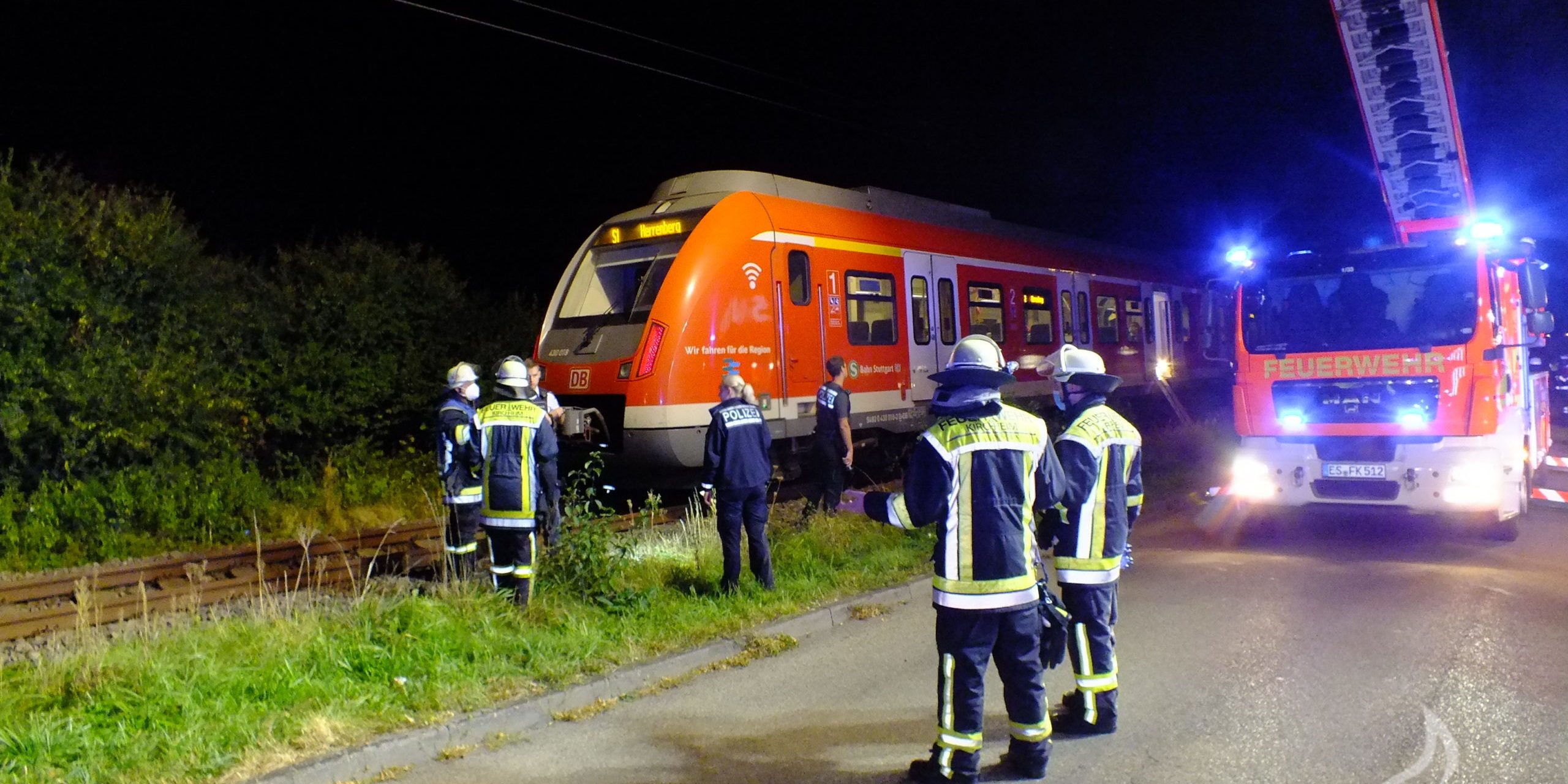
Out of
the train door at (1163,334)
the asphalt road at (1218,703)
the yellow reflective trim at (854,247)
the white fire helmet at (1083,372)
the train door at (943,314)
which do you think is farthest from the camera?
the train door at (1163,334)

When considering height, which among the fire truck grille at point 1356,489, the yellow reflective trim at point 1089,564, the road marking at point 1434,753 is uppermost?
the yellow reflective trim at point 1089,564

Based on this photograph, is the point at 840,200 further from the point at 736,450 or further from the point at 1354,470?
the point at 1354,470

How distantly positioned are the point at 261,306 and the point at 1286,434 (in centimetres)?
1023

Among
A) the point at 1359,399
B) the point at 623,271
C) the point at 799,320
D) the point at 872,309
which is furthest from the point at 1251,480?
the point at 623,271

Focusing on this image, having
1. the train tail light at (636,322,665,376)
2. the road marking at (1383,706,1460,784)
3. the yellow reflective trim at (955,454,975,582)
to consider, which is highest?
the train tail light at (636,322,665,376)

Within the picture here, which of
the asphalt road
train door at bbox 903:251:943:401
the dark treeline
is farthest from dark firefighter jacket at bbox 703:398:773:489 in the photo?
train door at bbox 903:251:943:401

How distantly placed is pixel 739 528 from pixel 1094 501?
2.85 metres

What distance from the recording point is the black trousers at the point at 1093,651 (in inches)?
182

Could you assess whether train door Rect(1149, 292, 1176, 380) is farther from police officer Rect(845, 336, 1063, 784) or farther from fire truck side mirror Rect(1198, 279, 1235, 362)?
police officer Rect(845, 336, 1063, 784)

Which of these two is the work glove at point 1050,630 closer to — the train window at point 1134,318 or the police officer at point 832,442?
the police officer at point 832,442

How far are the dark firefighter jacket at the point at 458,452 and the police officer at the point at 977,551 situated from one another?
3.47 m

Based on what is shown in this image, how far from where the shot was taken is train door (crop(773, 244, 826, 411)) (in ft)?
34.3

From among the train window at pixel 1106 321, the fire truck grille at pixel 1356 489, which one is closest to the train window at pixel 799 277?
the fire truck grille at pixel 1356 489

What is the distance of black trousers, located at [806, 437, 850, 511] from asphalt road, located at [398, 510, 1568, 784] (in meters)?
2.40
